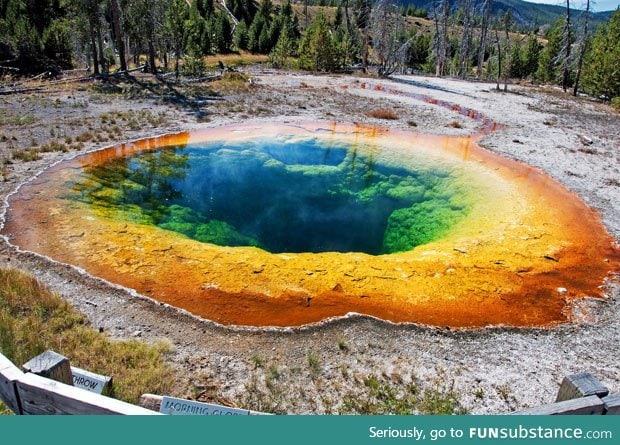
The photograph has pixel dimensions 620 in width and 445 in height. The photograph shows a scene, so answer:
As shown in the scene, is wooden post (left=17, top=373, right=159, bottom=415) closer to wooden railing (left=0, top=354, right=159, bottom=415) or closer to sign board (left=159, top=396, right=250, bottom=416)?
wooden railing (left=0, top=354, right=159, bottom=415)

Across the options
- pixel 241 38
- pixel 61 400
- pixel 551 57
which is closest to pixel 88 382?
pixel 61 400

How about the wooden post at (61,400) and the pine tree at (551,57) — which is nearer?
the wooden post at (61,400)

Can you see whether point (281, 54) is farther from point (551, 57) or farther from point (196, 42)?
point (551, 57)

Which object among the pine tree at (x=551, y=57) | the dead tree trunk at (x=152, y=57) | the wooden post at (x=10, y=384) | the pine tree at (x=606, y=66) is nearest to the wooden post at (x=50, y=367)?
the wooden post at (x=10, y=384)

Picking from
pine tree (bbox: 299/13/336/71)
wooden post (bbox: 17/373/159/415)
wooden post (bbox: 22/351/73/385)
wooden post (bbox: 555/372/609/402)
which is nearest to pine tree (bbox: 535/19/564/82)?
pine tree (bbox: 299/13/336/71)

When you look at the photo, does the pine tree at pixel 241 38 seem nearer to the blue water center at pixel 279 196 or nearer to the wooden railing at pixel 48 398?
the blue water center at pixel 279 196

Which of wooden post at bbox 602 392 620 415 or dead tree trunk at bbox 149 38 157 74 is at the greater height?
dead tree trunk at bbox 149 38 157 74
